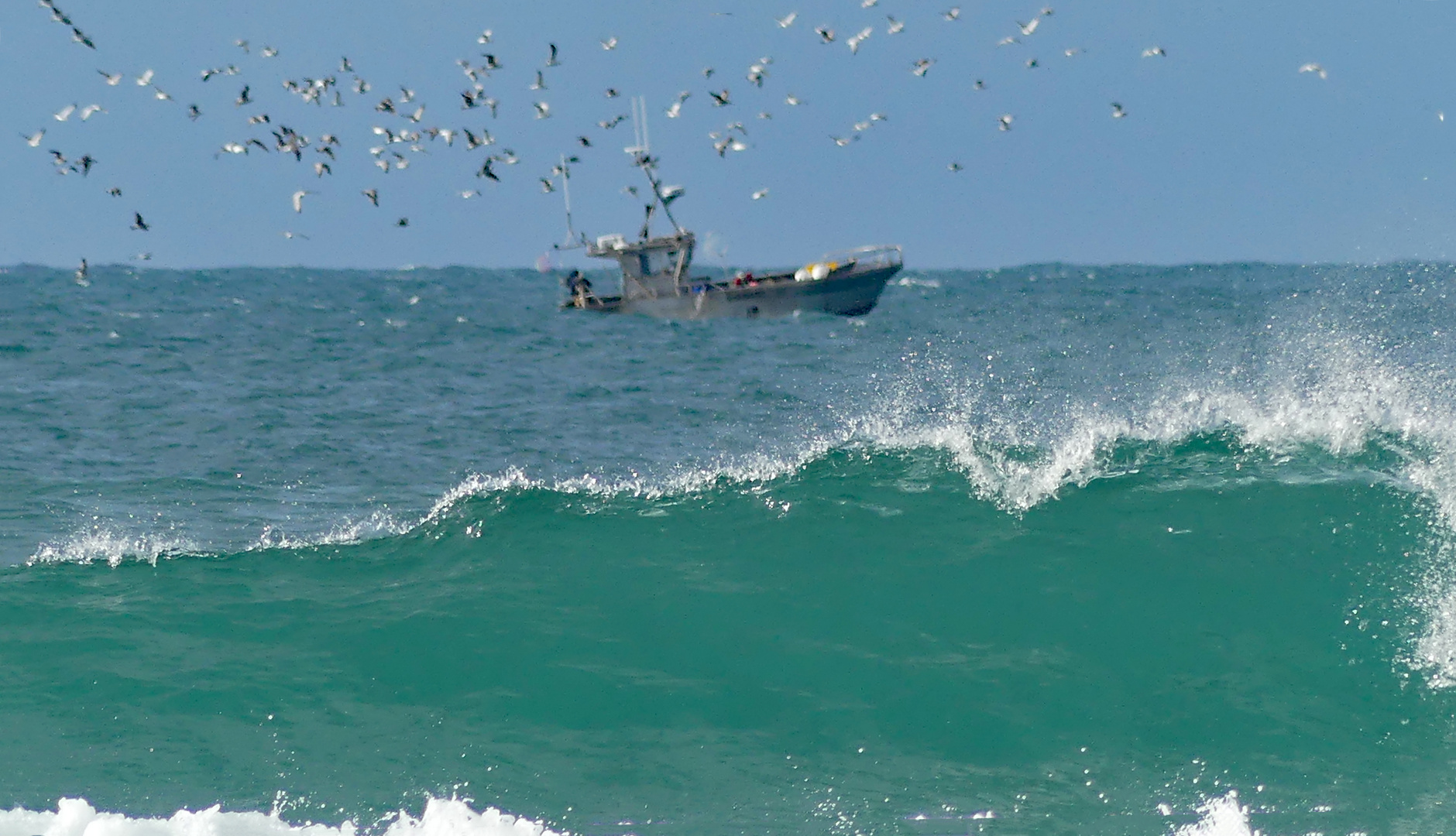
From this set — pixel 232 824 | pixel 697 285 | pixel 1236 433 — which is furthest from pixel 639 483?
pixel 697 285

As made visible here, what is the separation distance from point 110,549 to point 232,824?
23.3 feet

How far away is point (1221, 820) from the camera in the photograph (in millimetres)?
10531

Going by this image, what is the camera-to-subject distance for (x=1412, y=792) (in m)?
10.8

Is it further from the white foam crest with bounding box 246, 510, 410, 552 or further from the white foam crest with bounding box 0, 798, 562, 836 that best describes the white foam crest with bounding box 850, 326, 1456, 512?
the white foam crest with bounding box 0, 798, 562, 836

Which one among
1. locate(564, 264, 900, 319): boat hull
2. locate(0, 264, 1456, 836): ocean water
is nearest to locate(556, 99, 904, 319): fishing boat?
locate(564, 264, 900, 319): boat hull

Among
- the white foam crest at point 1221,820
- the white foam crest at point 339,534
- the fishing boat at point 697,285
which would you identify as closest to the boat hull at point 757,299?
the fishing boat at point 697,285

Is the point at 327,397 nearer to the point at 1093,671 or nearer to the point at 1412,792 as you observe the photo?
the point at 1093,671

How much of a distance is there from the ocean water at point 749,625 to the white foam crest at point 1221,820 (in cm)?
6

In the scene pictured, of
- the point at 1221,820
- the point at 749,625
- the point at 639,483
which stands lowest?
the point at 1221,820

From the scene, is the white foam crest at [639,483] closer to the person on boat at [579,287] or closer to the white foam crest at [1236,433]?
the white foam crest at [1236,433]

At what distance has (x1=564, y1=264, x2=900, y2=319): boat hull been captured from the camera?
5475 centimetres

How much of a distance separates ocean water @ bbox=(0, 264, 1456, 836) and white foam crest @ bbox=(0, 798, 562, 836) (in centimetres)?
4

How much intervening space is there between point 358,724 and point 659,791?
11.2 feet

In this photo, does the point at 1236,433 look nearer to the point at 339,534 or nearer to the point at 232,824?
the point at 339,534
